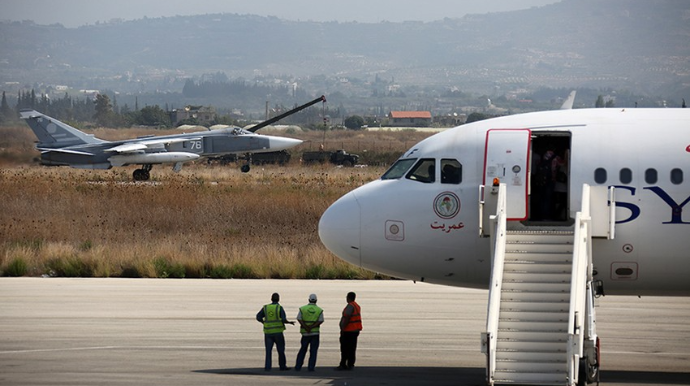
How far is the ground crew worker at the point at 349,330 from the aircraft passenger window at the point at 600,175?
483 cm

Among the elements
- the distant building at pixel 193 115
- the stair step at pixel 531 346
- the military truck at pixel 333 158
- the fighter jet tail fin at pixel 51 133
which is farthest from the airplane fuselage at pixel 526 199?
the distant building at pixel 193 115

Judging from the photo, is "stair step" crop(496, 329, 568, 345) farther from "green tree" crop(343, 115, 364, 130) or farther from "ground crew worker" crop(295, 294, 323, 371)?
"green tree" crop(343, 115, 364, 130)

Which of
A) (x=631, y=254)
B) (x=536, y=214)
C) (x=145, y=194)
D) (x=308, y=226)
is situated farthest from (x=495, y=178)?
(x=145, y=194)

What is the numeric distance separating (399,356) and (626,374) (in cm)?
440

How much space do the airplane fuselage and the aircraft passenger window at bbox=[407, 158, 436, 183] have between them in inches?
1.0

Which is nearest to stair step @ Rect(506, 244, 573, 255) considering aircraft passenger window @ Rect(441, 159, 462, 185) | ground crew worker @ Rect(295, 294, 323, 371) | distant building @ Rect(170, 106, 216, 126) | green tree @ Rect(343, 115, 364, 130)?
aircraft passenger window @ Rect(441, 159, 462, 185)

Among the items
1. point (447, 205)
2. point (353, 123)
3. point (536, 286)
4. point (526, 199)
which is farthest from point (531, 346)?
point (353, 123)

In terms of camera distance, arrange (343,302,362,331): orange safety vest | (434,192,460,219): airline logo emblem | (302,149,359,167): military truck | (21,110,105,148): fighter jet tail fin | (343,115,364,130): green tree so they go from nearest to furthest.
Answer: (434,192,460,219): airline logo emblem, (343,302,362,331): orange safety vest, (21,110,105,148): fighter jet tail fin, (302,149,359,167): military truck, (343,115,364,130): green tree

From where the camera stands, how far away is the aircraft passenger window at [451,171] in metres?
20.0

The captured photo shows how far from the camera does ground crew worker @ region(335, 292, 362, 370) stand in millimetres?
20409

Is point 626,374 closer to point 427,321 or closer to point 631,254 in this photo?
point 631,254

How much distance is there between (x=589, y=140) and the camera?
769 inches

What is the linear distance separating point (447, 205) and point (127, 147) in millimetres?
54021

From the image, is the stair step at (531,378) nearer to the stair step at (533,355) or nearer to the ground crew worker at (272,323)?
the stair step at (533,355)
